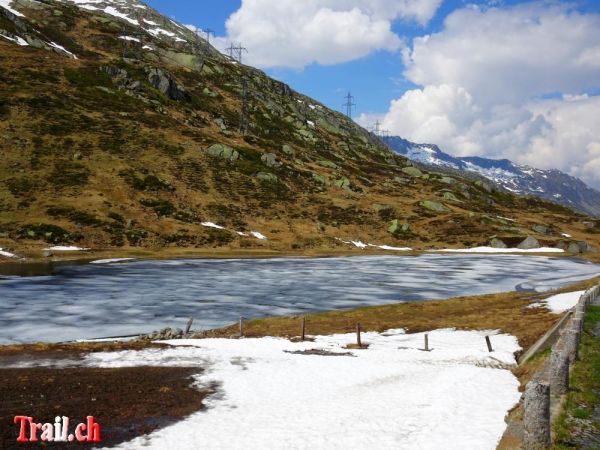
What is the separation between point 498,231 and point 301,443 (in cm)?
10268

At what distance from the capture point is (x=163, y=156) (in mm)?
106562

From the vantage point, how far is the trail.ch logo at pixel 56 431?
14.3 metres

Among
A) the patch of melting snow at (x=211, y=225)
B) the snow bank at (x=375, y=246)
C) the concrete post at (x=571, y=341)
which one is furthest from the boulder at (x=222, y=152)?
the concrete post at (x=571, y=341)

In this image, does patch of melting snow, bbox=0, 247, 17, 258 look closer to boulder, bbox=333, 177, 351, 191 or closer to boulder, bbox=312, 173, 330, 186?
boulder, bbox=312, 173, 330, 186

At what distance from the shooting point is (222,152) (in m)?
117

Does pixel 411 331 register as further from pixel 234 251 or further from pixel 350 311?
pixel 234 251

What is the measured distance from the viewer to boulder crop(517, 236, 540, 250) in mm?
99062

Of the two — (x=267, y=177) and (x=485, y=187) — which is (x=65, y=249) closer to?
(x=267, y=177)

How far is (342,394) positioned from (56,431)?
1018cm

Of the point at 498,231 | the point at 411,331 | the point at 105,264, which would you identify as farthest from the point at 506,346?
the point at 498,231

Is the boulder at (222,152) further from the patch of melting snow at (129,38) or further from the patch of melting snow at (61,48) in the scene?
the patch of melting snow at (129,38)

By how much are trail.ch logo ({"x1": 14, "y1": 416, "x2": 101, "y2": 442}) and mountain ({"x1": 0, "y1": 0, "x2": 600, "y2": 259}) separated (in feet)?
174

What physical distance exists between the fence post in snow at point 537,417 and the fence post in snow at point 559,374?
4.01m

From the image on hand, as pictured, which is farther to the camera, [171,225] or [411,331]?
[171,225]
